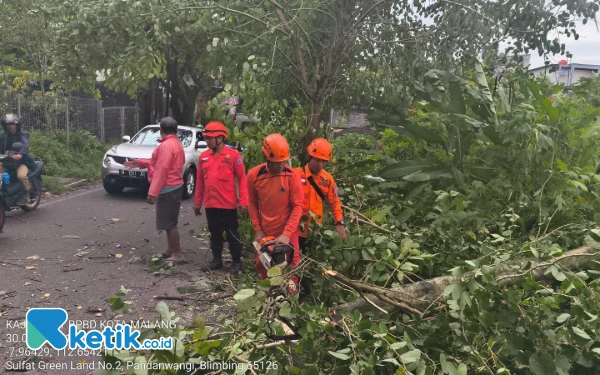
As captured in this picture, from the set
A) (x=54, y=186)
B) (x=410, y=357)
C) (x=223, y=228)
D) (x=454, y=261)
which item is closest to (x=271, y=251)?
(x=454, y=261)

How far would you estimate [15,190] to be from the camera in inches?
342

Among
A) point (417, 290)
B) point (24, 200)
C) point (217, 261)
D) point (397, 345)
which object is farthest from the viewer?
point (24, 200)

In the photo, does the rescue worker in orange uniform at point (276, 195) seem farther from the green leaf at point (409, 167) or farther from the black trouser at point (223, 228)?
the green leaf at point (409, 167)

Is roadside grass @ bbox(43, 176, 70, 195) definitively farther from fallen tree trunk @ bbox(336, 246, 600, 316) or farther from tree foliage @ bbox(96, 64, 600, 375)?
fallen tree trunk @ bbox(336, 246, 600, 316)

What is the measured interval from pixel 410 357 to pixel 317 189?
2.67m

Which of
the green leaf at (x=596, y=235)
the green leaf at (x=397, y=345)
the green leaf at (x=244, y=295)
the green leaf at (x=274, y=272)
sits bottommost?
the green leaf at (x=397, y=345)

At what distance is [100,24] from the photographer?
6684mm

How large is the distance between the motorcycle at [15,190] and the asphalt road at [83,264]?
0.69 feet

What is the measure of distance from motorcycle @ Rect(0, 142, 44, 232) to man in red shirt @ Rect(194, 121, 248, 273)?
11.2 feet

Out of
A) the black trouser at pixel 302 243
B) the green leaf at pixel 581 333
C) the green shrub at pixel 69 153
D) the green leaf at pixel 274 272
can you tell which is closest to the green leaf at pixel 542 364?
the green leaf at pixel 581 333

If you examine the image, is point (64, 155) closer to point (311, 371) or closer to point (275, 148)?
point (275, 148)

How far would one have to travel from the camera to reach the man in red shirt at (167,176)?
6652 millimetres

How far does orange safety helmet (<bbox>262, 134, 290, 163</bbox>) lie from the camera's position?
483cm

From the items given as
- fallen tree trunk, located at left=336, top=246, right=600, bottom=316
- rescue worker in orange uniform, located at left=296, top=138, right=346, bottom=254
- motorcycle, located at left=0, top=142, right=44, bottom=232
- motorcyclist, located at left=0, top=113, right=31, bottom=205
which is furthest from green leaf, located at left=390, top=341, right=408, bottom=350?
motorcyclist, located at left=0, top=113, right=31, bottom=205
